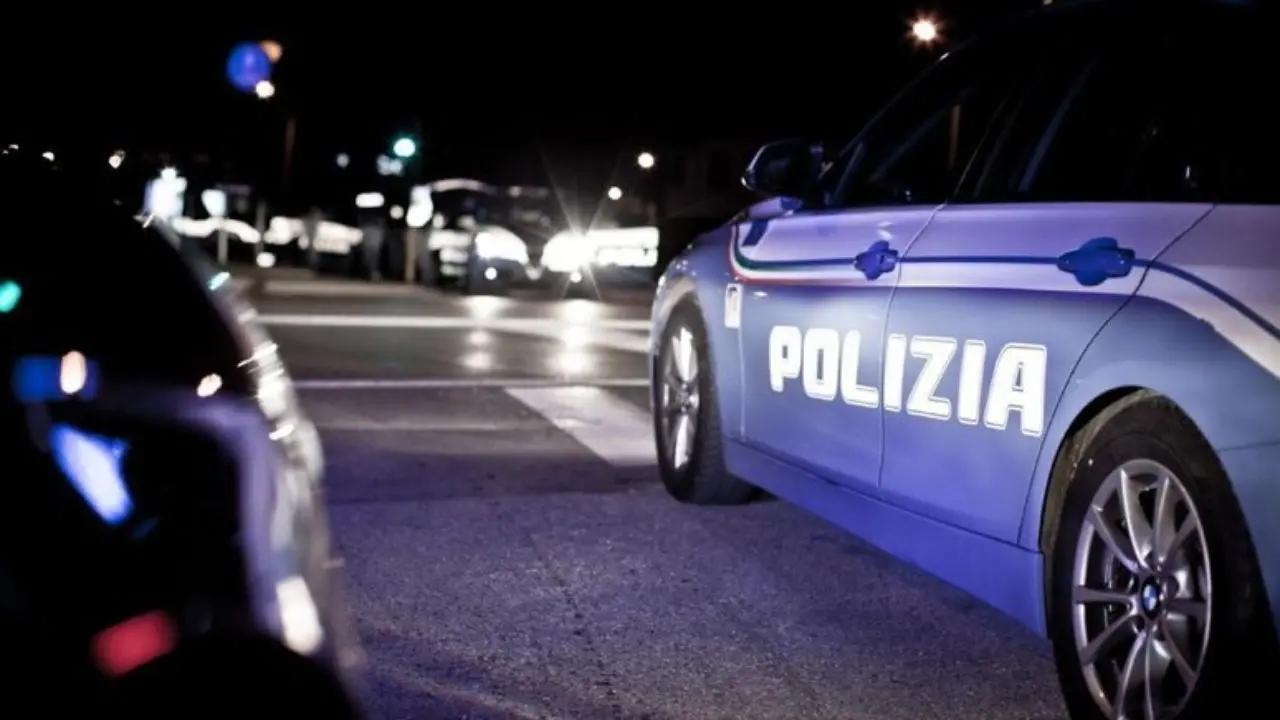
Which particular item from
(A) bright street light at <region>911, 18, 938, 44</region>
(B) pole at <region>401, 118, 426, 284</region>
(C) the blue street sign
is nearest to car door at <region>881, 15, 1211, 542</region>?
(C) the blue street sign

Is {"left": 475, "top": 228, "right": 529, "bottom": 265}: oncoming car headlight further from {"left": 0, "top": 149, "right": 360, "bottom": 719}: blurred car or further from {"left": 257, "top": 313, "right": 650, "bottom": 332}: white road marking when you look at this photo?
{"left": 0, "top": 149, "right": 360, "bottom": 719}: blurred car

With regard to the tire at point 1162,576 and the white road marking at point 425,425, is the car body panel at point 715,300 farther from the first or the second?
the white road marking at point 425,425

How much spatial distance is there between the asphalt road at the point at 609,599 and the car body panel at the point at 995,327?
0.52 m

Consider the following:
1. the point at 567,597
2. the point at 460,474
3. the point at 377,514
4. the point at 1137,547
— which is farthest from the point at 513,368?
the point at 1137,547

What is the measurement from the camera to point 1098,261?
350 cm

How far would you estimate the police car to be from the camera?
312cm

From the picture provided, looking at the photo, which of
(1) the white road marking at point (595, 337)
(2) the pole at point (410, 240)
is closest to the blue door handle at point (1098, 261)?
(1) the white road marking at point (595, 337)

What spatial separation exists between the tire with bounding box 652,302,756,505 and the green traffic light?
12.8 feet

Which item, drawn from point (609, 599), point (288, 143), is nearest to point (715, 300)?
point (609, 599)

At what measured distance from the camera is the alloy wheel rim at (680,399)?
6242 mm

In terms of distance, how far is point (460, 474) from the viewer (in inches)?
285

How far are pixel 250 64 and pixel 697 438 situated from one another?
16.0m

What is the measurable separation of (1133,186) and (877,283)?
849 millimetres

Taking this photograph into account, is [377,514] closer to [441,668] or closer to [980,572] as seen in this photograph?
[441,668]
